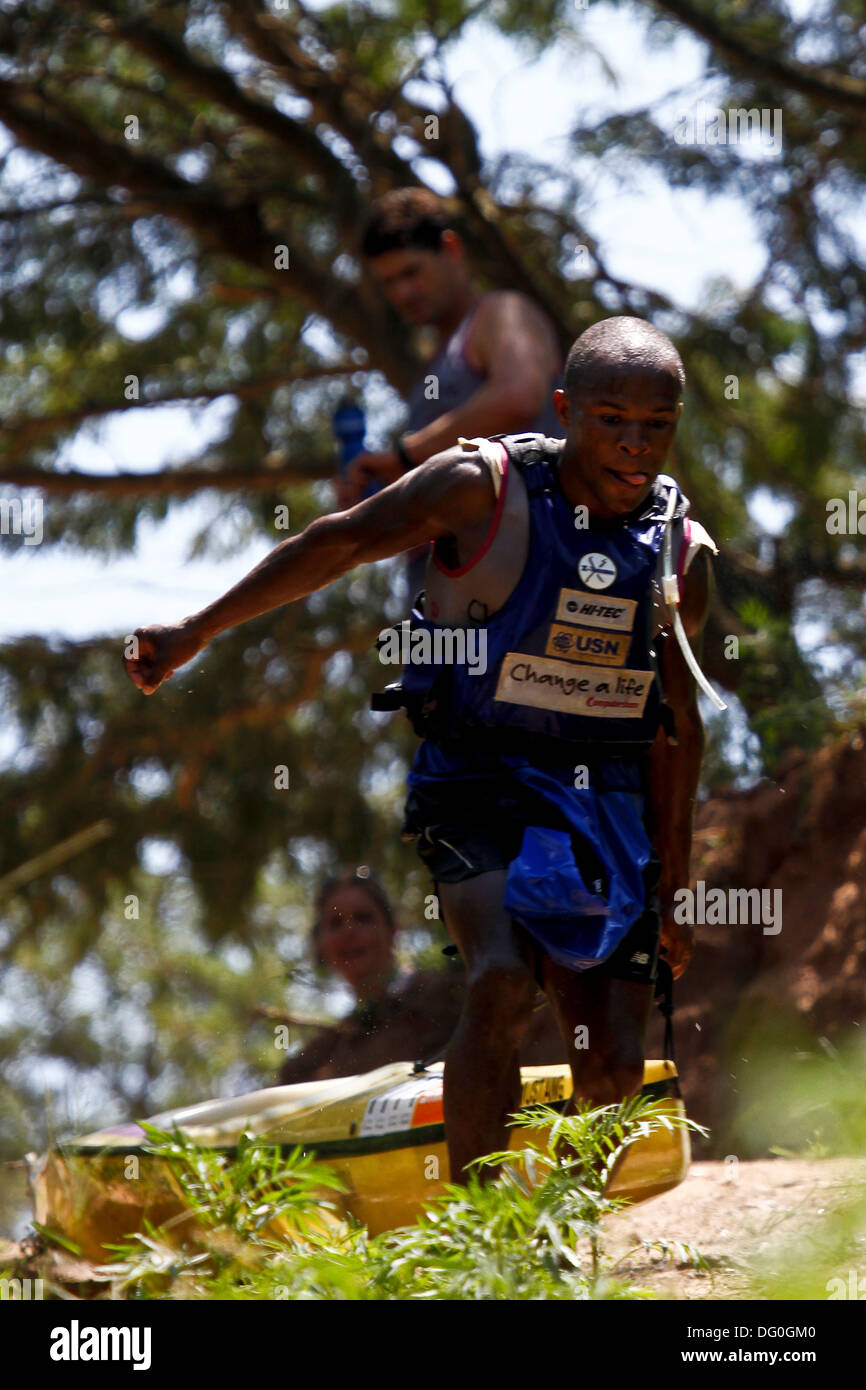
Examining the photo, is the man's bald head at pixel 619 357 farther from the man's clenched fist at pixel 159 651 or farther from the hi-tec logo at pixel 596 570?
the man's clenched fist at pixel 159 651

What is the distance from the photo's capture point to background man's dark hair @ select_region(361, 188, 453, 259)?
4297mm

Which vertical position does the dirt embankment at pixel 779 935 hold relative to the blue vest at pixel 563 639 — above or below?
below

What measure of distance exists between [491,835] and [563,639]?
0.34 meters

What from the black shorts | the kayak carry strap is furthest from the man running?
the kayak carry strap

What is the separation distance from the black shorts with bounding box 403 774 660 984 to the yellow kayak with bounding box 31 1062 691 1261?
52 cm

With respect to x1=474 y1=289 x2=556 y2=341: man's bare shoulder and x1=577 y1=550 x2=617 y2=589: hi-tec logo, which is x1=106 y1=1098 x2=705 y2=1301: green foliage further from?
x1=474 y1=289 x2=556 y2=341: man's bare shoulder

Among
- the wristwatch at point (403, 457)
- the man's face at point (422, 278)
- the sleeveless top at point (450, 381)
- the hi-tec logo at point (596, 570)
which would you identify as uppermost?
the man's face at point (422, 278)

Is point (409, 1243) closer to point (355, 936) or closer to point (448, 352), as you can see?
point (355, 936)

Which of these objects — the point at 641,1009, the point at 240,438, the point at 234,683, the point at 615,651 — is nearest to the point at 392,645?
the point at 615,651

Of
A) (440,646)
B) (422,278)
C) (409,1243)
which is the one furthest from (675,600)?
(422,278)

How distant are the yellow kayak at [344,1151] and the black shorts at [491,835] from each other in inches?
20.4

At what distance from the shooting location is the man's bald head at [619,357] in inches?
95.4

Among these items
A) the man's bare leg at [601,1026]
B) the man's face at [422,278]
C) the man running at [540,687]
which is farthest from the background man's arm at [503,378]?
the man's bare leg at [601,1026]
